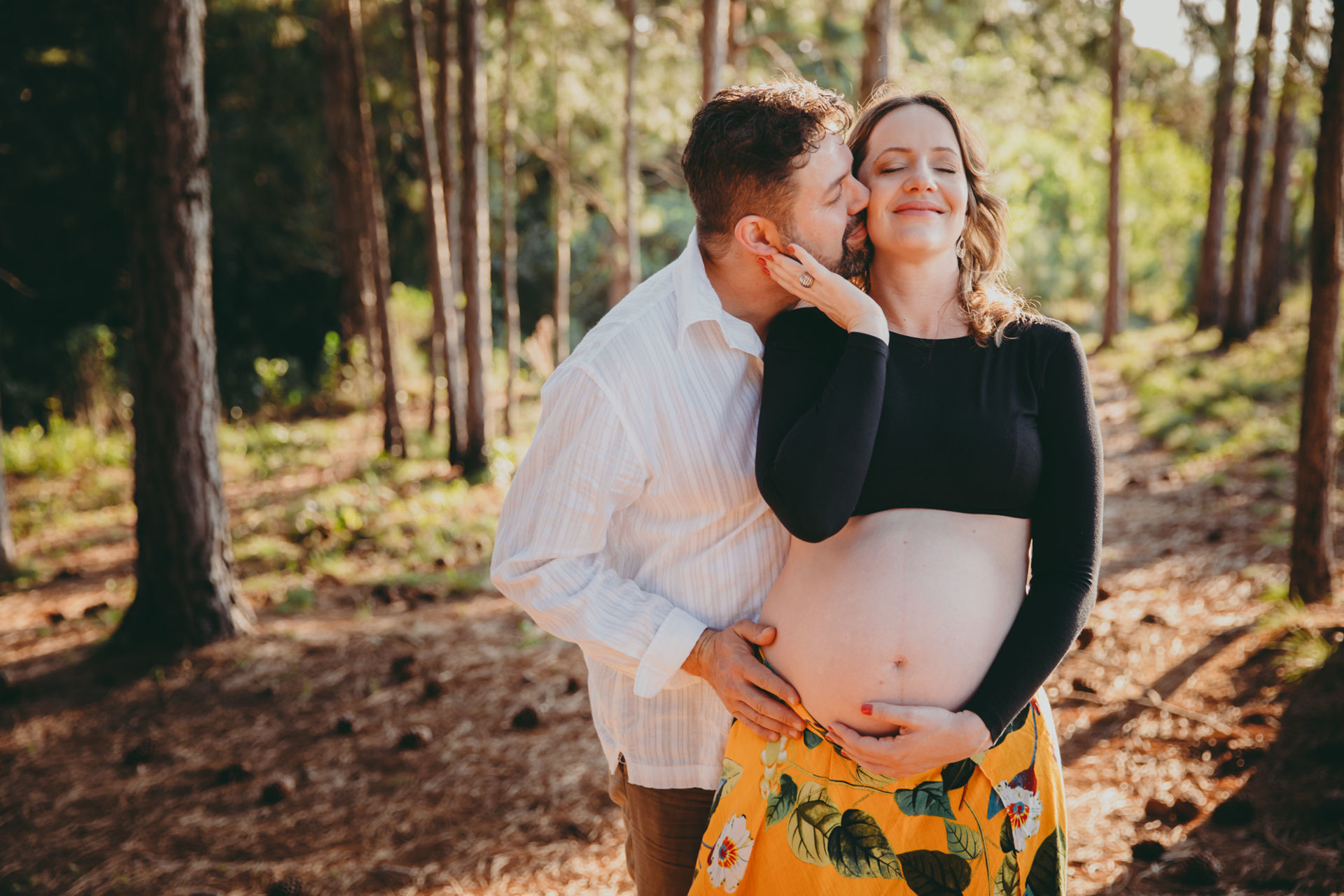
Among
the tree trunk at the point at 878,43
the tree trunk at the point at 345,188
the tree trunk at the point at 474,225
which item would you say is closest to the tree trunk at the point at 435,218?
the tree trunk at the point at 474,225

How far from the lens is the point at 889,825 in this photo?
1.60m

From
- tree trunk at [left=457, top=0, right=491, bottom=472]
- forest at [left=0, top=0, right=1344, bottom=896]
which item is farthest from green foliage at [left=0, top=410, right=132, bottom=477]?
tree trunk at [left=457, top=0, right=491, bottom=472]

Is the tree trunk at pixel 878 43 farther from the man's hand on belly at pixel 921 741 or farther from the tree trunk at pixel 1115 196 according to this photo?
the tree trunk at pixel 1115 196

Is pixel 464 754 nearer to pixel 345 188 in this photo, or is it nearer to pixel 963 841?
pixel 963 841

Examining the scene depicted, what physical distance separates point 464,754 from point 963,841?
2727mm

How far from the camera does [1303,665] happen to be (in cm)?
356

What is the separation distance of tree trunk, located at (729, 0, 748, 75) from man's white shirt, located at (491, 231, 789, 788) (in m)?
7.31

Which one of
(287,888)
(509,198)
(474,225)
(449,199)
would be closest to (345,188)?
(509,198)

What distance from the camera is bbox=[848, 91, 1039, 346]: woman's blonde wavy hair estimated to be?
183 centimetres

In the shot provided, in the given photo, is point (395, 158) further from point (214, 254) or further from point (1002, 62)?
point (1002, 62)

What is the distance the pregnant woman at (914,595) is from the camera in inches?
62.6

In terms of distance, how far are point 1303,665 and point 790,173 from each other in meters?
3.31

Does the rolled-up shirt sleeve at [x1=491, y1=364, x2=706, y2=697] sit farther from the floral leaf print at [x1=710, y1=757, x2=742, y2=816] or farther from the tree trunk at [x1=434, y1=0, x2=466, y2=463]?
the tree trunk at [x1=434, y1=0, x2=466, y2=463]

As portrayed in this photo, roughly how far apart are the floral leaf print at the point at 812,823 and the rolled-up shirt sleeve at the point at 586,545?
0.34m
